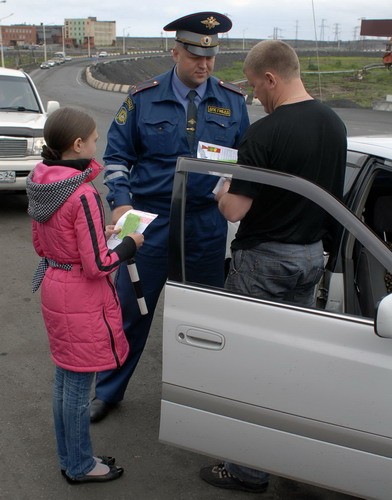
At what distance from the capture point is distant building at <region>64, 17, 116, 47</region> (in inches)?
5748

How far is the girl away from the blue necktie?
2.23ft

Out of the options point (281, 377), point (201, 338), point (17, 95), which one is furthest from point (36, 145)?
point (281, 377)

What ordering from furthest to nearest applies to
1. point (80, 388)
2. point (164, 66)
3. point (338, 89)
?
point (164, 66), point (338, 89), point (80, 388)

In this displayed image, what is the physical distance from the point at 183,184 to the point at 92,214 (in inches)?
14.4

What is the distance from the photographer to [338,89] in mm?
34281

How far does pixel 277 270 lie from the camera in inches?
98.0

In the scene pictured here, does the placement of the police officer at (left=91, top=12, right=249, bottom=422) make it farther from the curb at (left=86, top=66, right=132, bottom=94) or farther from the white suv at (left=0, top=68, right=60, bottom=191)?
the curb at (left=86, top=66, right=132, bottom=94)

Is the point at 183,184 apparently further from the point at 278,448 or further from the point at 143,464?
the point at 143,464

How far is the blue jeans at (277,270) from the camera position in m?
2.49

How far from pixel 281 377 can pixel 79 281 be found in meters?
0.86

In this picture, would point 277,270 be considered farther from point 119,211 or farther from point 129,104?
point 129,104

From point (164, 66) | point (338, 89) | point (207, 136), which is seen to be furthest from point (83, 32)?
point (207, 136)

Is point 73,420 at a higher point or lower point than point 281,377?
lower

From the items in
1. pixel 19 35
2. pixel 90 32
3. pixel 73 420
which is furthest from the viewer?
pixel 90 32
